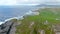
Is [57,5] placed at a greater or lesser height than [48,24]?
lesser

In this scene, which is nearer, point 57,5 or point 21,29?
point 21,29

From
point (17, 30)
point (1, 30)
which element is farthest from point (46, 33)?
point (1, 30)

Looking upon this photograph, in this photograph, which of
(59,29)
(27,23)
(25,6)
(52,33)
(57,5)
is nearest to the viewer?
(52,33)

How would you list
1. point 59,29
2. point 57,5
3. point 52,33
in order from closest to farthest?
point 52,33 < point 59,29 < point 57,5

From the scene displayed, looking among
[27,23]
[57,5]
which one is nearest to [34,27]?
[27,23]

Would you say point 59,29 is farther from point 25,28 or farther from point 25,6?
point 25,6

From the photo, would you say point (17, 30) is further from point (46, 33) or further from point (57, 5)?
point (57, 5)

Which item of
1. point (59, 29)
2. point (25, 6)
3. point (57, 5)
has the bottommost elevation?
point (25, 6)

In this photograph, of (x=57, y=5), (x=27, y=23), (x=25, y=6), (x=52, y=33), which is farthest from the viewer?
(x=25, y=6)

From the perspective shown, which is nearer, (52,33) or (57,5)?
(52,33)
